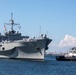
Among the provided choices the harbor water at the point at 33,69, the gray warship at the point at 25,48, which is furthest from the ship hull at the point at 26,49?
the harbor water at the point at 33,69

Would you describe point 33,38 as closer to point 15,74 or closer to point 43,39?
point 43,39

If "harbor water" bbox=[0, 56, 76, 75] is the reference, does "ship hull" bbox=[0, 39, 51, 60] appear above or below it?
above

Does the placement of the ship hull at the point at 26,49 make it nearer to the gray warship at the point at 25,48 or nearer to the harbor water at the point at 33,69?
the gray warship at the point at 25,48

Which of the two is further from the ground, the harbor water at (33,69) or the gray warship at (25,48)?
the gray warship at (25,48)

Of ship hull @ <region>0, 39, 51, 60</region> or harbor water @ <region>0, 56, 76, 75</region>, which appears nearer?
harbor water @ <region>0, 56, 76, 75</region>

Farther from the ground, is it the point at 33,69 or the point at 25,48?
the point at 25,48

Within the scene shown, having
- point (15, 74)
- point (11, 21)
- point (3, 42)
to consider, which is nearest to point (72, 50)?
point (11, 21)

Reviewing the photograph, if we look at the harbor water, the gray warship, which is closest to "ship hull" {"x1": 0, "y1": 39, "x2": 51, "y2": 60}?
the gray warship

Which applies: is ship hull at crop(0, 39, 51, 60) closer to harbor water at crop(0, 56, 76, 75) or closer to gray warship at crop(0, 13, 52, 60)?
gray warship at crop(0, 13, 52, 60)

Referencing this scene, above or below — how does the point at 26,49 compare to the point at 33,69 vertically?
above

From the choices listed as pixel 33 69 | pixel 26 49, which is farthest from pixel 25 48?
pixel 33 69

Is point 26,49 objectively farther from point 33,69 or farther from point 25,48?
point 33,69

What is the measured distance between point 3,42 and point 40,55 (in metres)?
14.9

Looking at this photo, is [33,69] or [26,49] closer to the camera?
[33,69]
